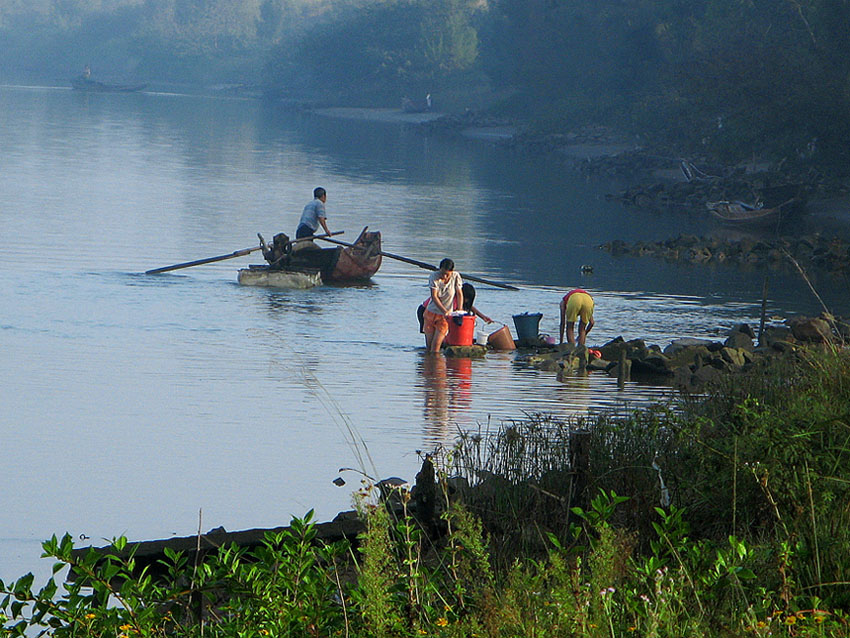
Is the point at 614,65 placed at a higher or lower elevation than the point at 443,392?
higher

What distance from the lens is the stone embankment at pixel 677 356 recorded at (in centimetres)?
1612

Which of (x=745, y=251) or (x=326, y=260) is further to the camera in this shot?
(x=745, y=251)

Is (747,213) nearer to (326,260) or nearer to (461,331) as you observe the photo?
(326,260)

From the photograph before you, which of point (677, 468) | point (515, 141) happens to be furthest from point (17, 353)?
point (515, 141)

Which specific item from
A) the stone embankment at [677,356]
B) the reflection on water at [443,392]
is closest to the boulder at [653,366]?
the stone embankment at [677,356]

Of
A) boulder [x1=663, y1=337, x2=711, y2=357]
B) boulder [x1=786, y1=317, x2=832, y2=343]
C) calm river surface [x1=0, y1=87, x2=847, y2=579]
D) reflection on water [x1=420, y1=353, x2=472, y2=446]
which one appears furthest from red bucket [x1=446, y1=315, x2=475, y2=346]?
boulder [x1=786, y1=317, x2=832, y2=343]

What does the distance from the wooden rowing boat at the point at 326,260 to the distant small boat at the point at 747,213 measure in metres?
20.5

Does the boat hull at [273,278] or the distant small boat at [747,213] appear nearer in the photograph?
the boat hull at [273,278]

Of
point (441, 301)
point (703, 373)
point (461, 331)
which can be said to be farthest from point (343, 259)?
point (703, 373)

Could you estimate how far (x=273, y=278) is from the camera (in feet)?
79.6

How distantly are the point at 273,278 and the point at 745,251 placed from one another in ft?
48.4

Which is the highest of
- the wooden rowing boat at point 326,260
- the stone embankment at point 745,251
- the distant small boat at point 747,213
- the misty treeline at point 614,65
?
the misty treeline at point 614,65

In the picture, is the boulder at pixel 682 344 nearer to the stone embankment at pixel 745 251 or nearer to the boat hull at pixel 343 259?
the boat hull at pixel 343 259

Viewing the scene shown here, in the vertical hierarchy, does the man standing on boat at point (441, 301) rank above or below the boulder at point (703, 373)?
above
